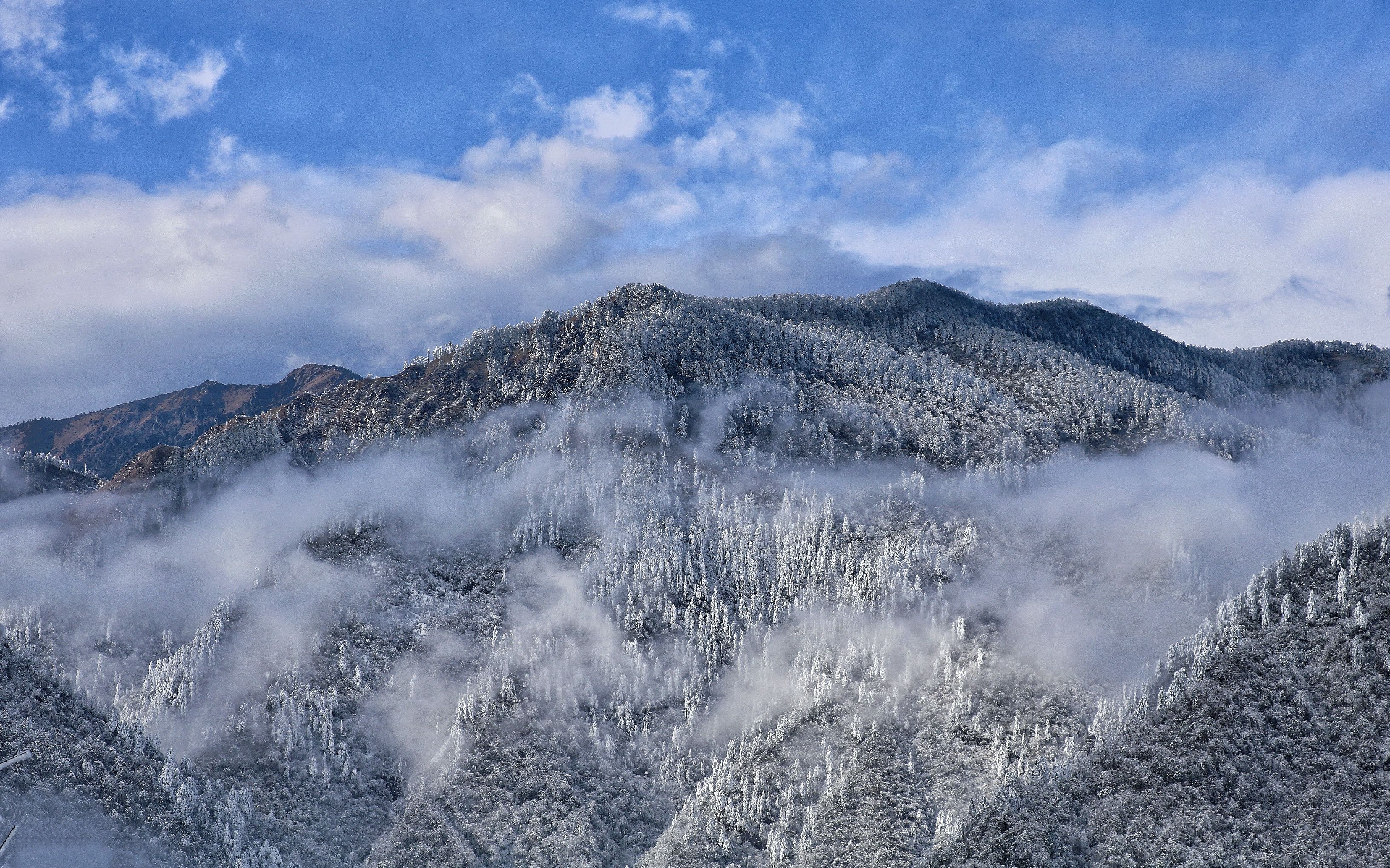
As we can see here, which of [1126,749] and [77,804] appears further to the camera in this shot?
[1126,749]

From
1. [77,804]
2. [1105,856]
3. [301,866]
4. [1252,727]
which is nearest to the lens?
[77,804]

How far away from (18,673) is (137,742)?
27.8 metres

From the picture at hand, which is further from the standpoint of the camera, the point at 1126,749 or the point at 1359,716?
the point at 1126,749

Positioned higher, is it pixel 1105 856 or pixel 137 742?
pixel 137 742

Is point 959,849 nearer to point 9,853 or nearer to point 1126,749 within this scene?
point 1126,749

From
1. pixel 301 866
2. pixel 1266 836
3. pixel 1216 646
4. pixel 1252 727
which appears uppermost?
pixel 1216 646

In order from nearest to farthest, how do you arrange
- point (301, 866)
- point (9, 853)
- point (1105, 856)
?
point (9, 853) → point (1105, 856) → point (301, 866)

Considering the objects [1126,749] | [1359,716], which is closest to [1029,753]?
[1126,749]

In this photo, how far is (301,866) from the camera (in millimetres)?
194000

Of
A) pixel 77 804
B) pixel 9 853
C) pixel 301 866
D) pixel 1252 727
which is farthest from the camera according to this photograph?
pixel 301 866

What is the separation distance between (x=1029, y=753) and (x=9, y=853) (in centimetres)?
20105

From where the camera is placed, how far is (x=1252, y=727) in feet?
589

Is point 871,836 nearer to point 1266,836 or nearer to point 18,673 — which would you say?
point 1266,836

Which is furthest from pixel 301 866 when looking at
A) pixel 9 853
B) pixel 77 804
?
pixel 9 853
